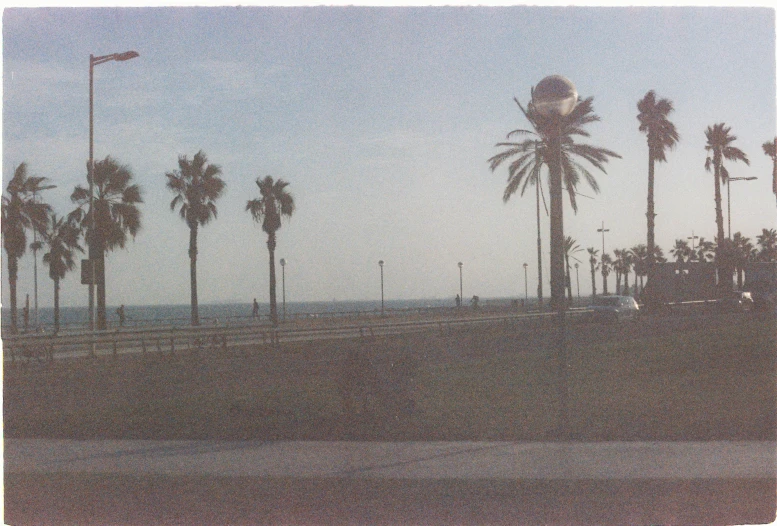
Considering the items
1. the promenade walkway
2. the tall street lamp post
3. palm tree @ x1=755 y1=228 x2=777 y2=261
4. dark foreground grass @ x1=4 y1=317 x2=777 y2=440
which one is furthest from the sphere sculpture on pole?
palm tree @ x1=755 y1=228 x2=777 y2=261

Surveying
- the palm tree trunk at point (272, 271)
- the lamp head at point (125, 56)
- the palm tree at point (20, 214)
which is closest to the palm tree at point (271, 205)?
the palm tree trunk at point (272, 271)

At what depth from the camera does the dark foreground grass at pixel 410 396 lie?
11.2 m

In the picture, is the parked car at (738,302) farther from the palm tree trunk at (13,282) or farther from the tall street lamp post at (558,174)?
the tall street lamp post at (558,174)

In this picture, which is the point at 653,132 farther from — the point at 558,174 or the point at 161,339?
the point at 558,174

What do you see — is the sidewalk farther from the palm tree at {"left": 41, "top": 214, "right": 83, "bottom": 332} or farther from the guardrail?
the palm tree at {"left": 41, "top": 214, "right": 83, "bottom": 332}

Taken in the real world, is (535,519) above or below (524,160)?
below

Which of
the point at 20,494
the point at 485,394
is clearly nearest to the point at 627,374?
the point at 485,394

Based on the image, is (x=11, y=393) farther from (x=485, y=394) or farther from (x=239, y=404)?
(x=485, y=394)

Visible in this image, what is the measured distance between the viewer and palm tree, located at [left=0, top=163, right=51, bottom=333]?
4172 cm

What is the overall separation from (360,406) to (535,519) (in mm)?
4571

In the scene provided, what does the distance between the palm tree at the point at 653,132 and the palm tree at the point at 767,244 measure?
148 ft

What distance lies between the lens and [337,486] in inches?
331

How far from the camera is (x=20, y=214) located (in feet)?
142

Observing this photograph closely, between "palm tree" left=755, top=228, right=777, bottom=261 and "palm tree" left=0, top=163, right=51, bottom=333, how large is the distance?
232ft
